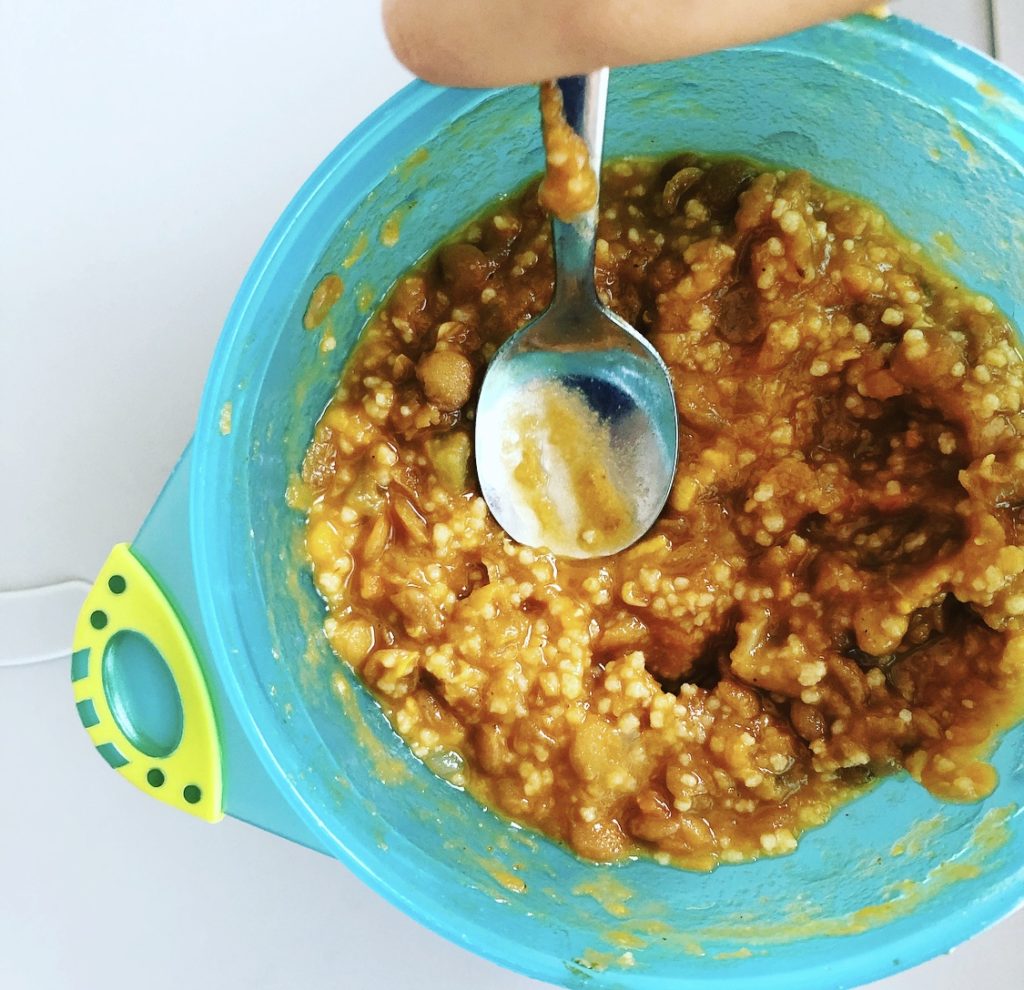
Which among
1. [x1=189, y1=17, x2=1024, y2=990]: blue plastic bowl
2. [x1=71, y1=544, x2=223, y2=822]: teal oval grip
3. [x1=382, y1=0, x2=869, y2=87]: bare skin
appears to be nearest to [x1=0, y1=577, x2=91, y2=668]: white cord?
[x1=71, y1=544, x2=223, y2=822]: teal oval grip

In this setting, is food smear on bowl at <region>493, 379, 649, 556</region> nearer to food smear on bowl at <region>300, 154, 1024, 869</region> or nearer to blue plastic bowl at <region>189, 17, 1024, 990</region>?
food smear on bowl at <region>300, 154, 1024, 869</region>

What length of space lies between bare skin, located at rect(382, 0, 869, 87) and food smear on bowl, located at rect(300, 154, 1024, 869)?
0.56 metres

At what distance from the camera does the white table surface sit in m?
1.27

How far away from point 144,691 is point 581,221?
680 millimetres

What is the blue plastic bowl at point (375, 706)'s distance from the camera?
976 mm

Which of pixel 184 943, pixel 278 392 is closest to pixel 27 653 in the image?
pixel 184 943

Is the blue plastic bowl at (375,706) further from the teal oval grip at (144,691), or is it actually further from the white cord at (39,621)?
the white cord at (39,621)

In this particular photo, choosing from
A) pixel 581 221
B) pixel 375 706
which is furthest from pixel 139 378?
pixel 581 221

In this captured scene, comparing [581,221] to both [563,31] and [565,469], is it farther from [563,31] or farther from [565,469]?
[563,31]

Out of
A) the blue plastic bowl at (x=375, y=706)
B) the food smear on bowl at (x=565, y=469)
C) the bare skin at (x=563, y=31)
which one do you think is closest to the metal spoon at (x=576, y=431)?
the food smear on bowl at (x=565, y=469)

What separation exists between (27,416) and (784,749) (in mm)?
1041

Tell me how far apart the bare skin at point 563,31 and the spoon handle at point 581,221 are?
21 cm

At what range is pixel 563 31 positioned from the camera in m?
0.57

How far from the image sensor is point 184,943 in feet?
4.34
